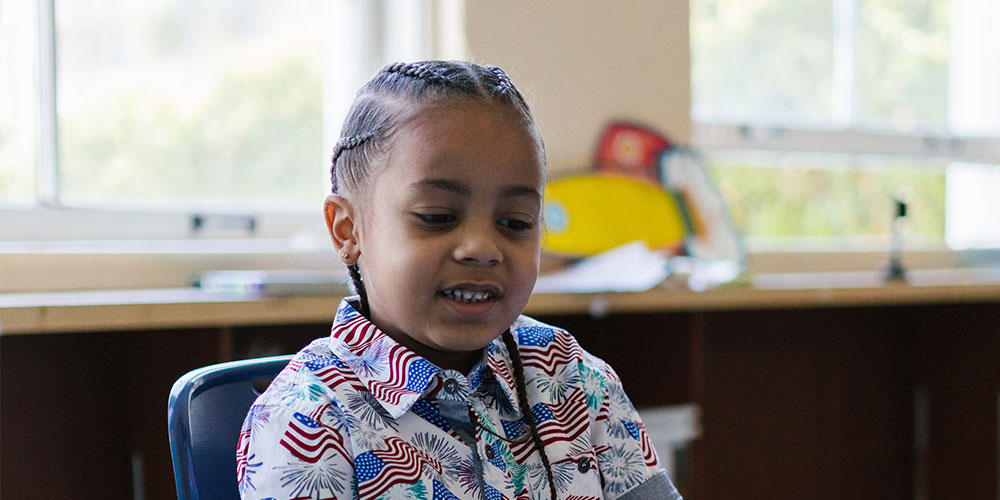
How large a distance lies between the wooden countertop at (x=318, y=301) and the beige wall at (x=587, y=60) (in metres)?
0.53

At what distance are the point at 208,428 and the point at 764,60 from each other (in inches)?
92.3

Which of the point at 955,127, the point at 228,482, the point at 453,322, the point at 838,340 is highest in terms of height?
the point at 955,127

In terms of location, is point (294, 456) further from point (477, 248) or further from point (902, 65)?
point (902, 65)

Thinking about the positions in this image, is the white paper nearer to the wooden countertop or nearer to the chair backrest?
the wooden countertop

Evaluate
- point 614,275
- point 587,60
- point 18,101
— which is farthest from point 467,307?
point 587,60

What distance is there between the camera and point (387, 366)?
2.82ft

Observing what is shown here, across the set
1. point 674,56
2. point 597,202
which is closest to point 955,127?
point 674,56

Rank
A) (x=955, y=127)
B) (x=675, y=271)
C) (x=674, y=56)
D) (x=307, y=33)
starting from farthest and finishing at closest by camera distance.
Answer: (x=955, y=127), (x=674, y=56), (x=307, y=33), (x=675, y=271)

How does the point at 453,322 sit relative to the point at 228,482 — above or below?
above

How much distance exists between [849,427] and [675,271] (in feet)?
3.61

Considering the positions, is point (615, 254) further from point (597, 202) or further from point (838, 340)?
point (838, 340)

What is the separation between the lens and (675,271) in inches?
81.2

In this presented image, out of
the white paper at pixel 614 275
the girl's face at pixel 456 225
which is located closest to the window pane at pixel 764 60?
the white paper at pixel 614 275

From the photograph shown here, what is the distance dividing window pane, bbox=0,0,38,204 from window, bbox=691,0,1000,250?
1.53 metres
